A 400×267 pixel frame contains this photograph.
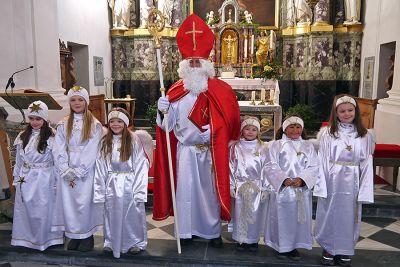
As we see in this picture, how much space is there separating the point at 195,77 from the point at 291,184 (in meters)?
1.41

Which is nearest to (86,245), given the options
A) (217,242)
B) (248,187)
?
(217,242)

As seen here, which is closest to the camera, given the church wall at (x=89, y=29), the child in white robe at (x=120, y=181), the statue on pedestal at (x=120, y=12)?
the child in white robe at (x=120, y=181)

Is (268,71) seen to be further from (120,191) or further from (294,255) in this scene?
(120,191)

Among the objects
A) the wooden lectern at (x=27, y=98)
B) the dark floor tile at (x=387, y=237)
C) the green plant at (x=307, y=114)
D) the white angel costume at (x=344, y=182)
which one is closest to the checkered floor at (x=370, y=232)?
the dark floor tile at (x=387, y=237)

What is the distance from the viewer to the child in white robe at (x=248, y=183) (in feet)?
12.5

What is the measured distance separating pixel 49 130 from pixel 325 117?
358 inches

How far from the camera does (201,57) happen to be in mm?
4059

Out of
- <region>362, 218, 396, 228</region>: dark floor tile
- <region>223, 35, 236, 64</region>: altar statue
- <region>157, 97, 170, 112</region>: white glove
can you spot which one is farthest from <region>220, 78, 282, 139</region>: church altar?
<region>157, 97, 170, 112</region>: white glove

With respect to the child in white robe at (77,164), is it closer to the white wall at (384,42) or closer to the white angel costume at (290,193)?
the white angel costume at (290,193)

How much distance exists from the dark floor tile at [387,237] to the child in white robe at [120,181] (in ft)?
9.07

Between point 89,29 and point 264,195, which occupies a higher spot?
point 89,29

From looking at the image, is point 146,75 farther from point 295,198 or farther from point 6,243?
point 295,198

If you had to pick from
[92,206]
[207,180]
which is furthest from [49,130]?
[207,180]

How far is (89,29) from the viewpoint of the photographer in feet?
35.5
